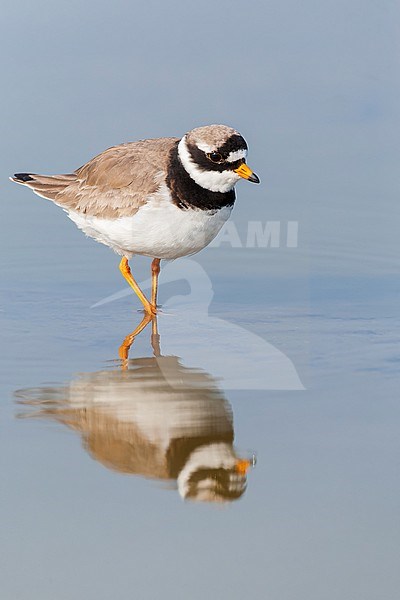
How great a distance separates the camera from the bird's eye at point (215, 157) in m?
7.70

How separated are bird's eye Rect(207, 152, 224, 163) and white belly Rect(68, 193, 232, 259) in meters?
0.35

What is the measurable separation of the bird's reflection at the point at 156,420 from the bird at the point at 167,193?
3.29ft

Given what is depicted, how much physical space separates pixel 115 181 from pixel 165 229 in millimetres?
749

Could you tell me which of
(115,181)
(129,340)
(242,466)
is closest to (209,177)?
(115,181)

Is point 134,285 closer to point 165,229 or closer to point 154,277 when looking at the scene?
point 154,277

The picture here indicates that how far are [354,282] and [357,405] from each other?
2.64m

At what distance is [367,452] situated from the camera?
5770mm

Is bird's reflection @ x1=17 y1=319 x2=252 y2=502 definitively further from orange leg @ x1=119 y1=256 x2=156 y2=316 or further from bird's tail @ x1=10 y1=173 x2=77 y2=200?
bird's tail @ x1=10 y1=173 x2=77 y2=200

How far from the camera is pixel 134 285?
8.61 meters

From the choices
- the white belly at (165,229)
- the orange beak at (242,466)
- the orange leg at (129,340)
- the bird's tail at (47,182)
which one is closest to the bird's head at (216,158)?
the white belly at (165,229)

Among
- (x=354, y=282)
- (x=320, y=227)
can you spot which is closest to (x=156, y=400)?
(x=354, y=282)

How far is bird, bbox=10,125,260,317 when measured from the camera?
773 cm

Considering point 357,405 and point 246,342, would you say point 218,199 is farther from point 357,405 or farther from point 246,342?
point 357,405

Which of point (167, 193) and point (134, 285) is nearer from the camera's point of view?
point (167, 193)
